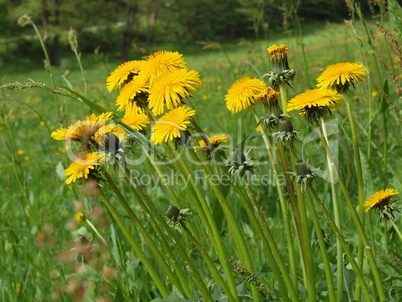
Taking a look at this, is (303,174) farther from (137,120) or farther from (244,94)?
(137,120)

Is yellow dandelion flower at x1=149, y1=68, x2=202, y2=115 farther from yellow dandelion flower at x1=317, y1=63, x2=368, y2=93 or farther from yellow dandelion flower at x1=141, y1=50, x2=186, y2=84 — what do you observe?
yellow dandelion flower at x1=317, y1=63, x2=368, y2=93

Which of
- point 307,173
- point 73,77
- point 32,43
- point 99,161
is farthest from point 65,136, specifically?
point 32,43

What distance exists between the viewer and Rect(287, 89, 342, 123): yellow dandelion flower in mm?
899

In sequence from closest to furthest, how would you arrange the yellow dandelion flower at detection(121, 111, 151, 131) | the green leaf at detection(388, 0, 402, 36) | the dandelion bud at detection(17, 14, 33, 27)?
1. the yellow dandelion flower at detection(121, 111, 151, 131)
2. the green leaf at detection(388, 0, 402, 36)
3. the dandelion bud at detection(17, 14, 33, 27)

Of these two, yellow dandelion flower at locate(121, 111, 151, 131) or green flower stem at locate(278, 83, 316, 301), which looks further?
yellow dandelion flower at locate(121, 111, 151, 131)

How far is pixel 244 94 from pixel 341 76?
20cm

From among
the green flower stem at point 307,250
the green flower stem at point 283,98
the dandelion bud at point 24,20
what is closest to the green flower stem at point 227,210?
the green flower stem at point 307,250

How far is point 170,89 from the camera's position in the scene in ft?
2.90

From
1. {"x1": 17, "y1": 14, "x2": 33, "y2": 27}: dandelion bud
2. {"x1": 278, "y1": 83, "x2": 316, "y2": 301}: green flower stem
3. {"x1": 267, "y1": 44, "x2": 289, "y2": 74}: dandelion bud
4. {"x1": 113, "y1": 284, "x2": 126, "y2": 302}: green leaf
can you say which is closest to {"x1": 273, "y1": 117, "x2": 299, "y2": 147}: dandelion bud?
{"x1": 278, "y1": 83, "x2": 316, "y2": 301}: green flower stem

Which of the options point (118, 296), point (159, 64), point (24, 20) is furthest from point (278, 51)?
point (24, 20)

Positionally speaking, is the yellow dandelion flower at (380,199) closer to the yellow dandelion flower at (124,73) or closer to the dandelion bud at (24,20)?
the yellow dandelion flower at (124,73)

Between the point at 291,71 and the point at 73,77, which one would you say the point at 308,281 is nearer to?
the point at 291,71

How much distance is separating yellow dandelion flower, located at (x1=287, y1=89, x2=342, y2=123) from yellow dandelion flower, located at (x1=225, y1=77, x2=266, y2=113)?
97 mm

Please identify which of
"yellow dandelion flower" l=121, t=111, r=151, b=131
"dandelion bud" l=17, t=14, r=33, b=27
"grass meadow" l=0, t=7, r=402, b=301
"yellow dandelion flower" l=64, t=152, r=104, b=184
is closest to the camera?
"yellow dandelion flower" l=64, t=152, r=104, b=184
